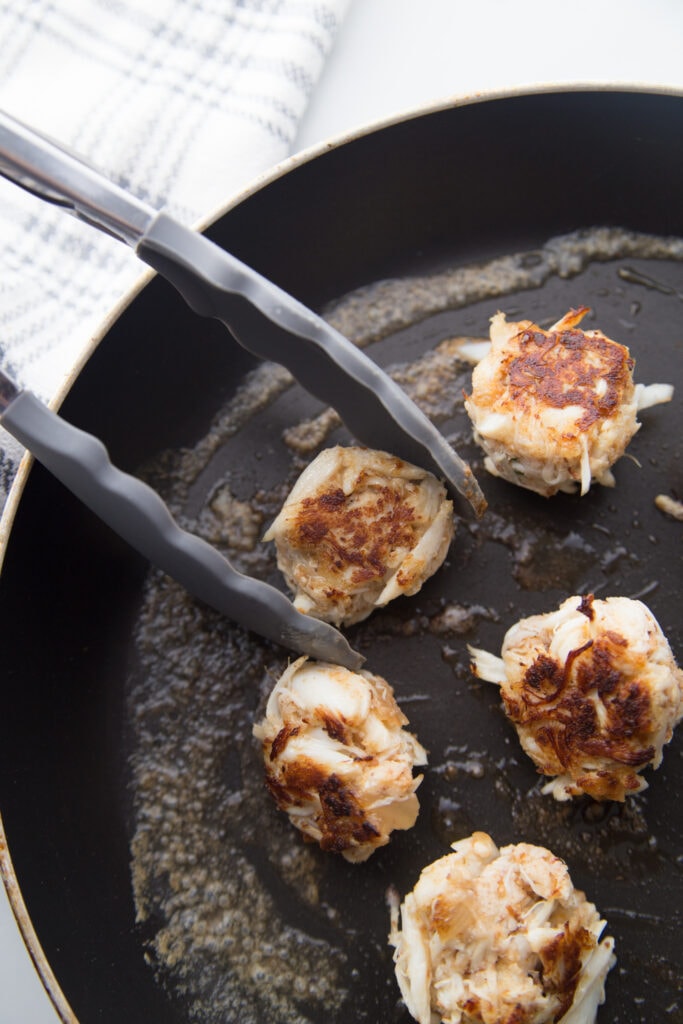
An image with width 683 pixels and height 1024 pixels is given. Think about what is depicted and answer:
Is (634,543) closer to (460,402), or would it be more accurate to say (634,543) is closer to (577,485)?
(577,485)

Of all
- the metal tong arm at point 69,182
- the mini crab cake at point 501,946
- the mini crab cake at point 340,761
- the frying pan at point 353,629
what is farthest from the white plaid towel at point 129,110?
the mini crab cake at point 501,946

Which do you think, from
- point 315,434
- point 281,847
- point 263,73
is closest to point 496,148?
point 263,73

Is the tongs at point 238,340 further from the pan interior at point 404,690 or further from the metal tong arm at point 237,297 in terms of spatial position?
the pan interior at point 404,690

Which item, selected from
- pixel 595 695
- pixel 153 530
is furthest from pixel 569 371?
pixel 153 530

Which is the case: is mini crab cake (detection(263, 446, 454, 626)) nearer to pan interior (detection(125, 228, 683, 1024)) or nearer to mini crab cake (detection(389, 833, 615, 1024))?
pan interior (detection(125, 228, 683, 1024))

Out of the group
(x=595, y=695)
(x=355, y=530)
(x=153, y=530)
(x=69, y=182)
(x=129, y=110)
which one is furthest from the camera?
(x=129, y=110)

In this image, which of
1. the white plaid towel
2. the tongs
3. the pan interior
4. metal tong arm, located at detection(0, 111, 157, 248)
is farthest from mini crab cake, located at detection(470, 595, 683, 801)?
the white plaid towel

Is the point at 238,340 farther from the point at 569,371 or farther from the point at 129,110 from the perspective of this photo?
the point at 129,110
